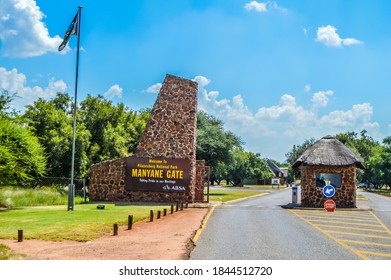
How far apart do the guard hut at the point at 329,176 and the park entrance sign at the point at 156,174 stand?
832cm

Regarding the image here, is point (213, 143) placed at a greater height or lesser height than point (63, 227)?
greater

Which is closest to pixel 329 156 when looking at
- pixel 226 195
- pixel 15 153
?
pixel 226 195

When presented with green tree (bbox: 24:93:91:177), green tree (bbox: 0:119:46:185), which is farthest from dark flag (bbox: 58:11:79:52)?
green tree (bbox: 24:93:91:177)

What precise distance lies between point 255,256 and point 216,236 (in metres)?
3.79

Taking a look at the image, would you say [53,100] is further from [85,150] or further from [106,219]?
[106,219]

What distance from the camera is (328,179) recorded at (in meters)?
31.8

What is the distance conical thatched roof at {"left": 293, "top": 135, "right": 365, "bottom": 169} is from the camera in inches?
1230

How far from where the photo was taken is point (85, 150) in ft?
142

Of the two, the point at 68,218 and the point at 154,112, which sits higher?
the point at 154,112

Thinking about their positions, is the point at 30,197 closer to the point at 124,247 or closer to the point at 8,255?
the point at 124,247

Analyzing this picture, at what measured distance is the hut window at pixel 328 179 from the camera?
103 ft

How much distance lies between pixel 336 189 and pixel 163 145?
40.8ft

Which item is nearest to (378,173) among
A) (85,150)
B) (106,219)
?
(85,150)

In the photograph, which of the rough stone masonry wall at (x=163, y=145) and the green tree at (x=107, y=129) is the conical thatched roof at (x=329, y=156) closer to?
the rough stone masonry wall at (x=163, y=145)
